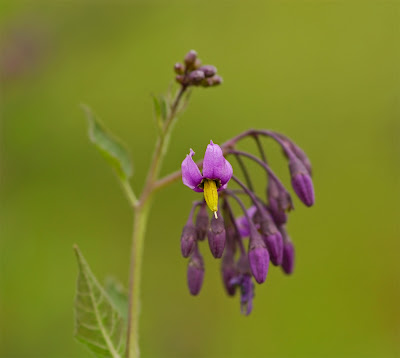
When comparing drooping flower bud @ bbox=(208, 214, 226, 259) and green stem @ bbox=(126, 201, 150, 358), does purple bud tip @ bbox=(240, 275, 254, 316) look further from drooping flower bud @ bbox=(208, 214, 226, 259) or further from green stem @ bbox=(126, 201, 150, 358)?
green stem @ bbox=(126, 201, 150, 358)

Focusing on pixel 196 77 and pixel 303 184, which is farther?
pixel 196 77

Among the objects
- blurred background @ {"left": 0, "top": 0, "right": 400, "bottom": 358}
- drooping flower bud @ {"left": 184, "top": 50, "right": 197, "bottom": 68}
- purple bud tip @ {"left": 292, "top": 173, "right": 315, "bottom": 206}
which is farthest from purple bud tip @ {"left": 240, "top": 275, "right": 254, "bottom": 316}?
blurred background @ {"left": 0, "top": 0, "right": 400, "bottom": 358}

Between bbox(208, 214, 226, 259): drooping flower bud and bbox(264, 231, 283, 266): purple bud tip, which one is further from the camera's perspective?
bbox(264, 231, 283, 266): purple bud tip

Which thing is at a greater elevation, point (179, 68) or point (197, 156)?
point (197, 156)

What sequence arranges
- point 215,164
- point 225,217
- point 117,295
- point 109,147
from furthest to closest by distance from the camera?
1. point 117,295
2. point 109,147
3. point 225,217
4. point 215,164

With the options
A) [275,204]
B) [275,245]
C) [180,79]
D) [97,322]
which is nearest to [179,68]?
[180,79]

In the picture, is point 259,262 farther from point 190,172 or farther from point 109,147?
point 109,147
